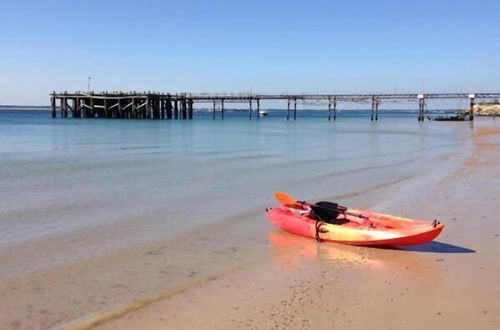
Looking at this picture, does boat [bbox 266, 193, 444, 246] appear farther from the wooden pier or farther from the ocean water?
the wooden pier

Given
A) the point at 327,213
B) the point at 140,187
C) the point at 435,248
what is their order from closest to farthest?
the point at 435,248 < the point at 327,213 < the point at 140,187

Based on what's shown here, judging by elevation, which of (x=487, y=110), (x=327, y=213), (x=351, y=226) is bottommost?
(x=487, y=110)

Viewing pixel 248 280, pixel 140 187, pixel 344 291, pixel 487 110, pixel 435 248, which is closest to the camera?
pixel 344 291

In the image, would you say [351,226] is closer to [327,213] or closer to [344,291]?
[327,213]

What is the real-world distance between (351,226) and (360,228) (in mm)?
379

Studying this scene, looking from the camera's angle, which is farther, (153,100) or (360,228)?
(153,100)

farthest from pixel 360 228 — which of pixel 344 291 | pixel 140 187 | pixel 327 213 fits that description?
pixel 140 187

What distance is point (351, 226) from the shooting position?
1005cm

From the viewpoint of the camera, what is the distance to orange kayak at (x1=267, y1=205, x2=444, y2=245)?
902 centimetres

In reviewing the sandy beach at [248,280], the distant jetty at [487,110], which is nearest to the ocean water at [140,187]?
the sandy beach at [248,280]

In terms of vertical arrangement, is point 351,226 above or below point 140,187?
above

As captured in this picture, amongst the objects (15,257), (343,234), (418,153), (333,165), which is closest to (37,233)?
(15,257)

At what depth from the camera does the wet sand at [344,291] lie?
6.03m

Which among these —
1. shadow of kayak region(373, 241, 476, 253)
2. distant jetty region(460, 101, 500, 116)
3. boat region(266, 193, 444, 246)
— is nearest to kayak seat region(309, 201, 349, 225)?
boat region(266, 193, 444, 246)
